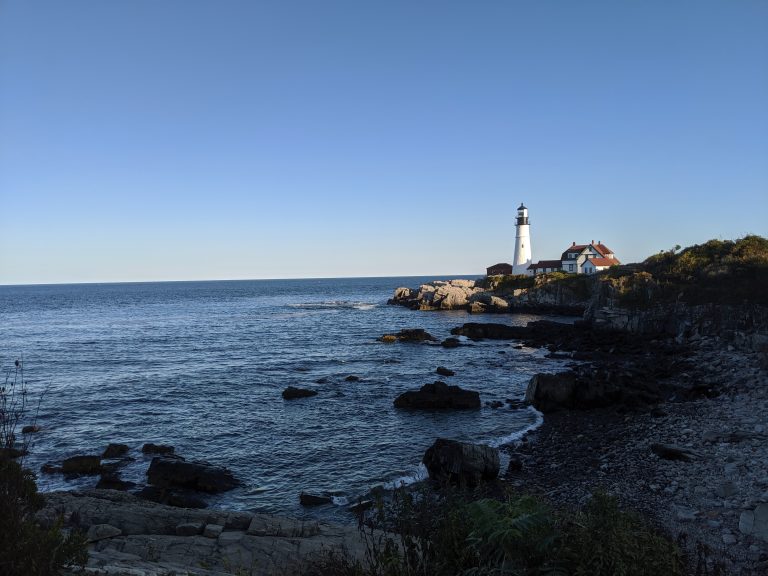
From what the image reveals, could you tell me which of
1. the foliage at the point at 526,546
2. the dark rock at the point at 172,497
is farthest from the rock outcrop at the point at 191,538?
the foliage at the point at 526,546

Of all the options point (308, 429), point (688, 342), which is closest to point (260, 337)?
point (308, 429)

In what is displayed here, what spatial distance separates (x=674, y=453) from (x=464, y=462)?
8.21 m

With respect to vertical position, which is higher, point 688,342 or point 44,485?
point 688,342

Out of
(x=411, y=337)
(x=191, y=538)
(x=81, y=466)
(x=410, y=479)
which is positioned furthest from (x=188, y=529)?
(x=411, y=337)

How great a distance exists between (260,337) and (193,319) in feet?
105

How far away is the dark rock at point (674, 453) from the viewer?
700 inches

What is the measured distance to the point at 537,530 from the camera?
6.41 m

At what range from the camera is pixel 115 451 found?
21875 millimetres

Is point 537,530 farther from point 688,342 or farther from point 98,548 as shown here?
point 688,342

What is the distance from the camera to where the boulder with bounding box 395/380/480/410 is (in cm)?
2875

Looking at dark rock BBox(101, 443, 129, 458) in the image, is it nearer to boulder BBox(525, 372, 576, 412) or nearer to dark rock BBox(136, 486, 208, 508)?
dark rock BBox(136, 486, 208, 508)

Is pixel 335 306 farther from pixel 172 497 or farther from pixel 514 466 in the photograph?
pixel 172 497

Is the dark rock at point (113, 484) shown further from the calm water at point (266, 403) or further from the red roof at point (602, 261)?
the red roof at point (602, 261)

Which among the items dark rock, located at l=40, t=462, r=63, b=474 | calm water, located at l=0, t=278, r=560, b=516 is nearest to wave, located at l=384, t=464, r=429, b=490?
calm water, located at l=0, t=278, r=560, b=516
